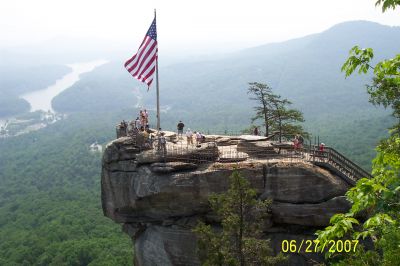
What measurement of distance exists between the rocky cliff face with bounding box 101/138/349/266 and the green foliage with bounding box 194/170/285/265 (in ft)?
10.5

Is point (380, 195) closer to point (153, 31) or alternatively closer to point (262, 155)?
point (262, 155)

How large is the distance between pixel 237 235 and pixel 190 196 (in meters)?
4.60

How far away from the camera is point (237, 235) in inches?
669

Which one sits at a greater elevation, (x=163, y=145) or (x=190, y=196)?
(x=163, y=145)

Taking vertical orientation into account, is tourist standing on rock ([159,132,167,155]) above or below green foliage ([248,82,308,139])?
below

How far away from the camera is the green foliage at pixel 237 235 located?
1655cm

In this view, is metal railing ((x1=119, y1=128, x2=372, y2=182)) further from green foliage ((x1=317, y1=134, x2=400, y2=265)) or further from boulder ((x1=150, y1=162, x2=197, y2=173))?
green foliage ((x1=317, y1=134, x2=400, y2=265))

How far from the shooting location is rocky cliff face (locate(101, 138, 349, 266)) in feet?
64.6

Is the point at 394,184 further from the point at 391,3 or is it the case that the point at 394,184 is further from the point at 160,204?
the point at 160,204

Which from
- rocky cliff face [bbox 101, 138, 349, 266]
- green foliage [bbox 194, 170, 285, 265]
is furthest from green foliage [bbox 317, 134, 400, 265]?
rocky cliff face [bbox 101, 138, 349, 266]

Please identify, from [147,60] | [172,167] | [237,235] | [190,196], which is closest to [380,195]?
[237,235]

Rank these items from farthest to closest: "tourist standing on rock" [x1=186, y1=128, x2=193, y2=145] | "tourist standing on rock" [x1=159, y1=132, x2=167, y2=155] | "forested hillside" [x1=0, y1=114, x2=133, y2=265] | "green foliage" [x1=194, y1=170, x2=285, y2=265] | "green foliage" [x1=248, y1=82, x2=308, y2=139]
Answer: "forested hillside" [x1=0, y1=114, x2=133, y2=265] < "green foliage" [x1=248, y1=82, x2=308, y2=139] < "tourist standing on rock" [x1=186, y1=128, x2=193, y2=145] < "tourist standing on rock" [x1=159, y1=132, x2=167, y2=155] < "green foliage" [x1=194, y1=170, x2=285, y2=265]

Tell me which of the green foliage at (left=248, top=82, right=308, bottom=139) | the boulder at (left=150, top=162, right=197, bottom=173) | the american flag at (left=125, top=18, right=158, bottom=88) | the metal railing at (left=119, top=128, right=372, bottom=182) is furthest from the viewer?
the green foliage at (left=248, top=82, right=308, bottom=139)

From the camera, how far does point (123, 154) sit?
23609mm
